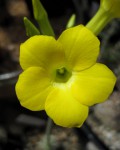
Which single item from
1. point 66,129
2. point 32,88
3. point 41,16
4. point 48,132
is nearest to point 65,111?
point 32,88

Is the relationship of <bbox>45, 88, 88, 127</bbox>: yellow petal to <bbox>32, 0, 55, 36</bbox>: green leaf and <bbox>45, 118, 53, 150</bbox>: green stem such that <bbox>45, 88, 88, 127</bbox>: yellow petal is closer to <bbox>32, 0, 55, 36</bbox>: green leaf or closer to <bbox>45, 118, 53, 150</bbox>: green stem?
<bbox>32, 0, 55, 36</bbox>: green leaf

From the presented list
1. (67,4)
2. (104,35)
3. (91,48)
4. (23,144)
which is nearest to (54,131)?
(23,144)

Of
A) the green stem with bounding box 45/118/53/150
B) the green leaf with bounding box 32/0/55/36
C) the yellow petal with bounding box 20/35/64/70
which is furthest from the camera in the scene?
the green stem with bounding box 45/118/53/150

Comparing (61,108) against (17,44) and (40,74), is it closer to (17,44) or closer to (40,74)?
(40,74)

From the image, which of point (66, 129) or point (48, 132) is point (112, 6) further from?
point (66, 129)

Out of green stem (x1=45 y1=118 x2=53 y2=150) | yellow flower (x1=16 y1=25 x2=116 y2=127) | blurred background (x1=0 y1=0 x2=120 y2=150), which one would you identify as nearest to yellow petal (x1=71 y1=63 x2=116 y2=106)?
yellow flower (x1=16 y1=25 x2=116 y2=127)

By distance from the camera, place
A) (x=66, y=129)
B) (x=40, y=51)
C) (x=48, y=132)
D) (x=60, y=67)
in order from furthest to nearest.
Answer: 1. (x=66, y=129)
2. (x=48, y=132)
3. (x=60, y=67)
4. (x=40, y=51)
